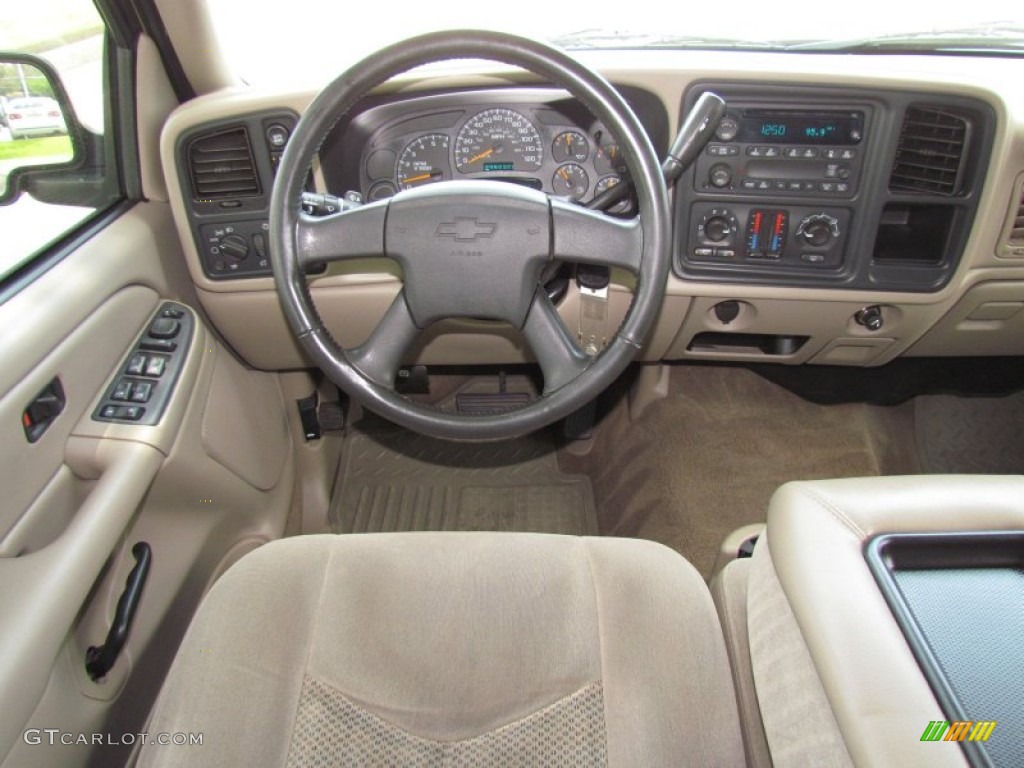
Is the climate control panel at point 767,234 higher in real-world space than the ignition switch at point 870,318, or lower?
higher

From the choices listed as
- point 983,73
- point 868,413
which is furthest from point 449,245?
point 868,413

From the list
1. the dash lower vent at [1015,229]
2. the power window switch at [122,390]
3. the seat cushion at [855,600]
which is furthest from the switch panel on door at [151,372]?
the dash lower vent at [1015,229]

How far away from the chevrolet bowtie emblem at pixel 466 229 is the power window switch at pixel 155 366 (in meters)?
0.65

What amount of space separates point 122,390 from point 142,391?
33 mm

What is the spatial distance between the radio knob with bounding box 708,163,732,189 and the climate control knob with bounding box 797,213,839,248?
7.4 inches

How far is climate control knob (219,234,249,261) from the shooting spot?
149cm

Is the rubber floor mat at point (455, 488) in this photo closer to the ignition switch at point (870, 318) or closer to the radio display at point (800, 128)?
the ignition switch at point (870, 318)

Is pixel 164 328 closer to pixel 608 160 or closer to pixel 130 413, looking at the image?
pixel 130 413

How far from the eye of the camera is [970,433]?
6.73 ft

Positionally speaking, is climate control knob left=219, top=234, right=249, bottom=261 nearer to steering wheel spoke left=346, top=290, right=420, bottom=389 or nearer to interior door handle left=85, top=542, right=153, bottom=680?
steering wheel spoke left=346, top=290, right=420, bottom=389

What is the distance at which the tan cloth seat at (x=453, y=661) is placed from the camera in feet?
2.79

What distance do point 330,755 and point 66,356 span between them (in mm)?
788

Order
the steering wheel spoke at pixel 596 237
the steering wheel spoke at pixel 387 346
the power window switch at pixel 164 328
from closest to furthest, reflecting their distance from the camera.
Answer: the steering wheel spoke at pixel 596 237, the steering wheel spoke at pixel 387 346, the power window switch at pixel 164 328

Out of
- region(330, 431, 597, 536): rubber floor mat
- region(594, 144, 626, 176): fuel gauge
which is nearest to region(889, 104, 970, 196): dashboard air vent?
region(594, 144, 626, 176): fuel gauge
